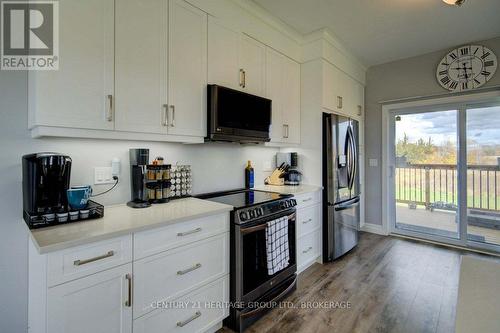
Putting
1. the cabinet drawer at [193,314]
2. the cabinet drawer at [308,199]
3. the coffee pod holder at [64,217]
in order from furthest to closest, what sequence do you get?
the cabinet drawer at [308,199] → the cabinet drawer at [193,314] → the coffee pod holder at [64,217]

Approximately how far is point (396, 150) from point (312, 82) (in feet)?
6.73

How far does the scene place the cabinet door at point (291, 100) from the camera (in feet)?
9.53

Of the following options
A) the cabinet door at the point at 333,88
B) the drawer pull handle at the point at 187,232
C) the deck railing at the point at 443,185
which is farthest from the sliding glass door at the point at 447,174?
the drawer pull handle at the point at 187,232

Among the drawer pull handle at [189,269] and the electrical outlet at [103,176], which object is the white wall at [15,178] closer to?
the electrical outlet at [103,176]

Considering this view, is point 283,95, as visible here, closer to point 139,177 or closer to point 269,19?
point 269,19

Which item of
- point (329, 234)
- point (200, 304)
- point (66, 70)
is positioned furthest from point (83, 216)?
point (329, 234)

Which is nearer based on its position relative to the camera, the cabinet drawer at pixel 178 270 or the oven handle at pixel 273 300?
the cabinet drawer at pixel 178 270

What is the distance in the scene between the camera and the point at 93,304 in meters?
1.13

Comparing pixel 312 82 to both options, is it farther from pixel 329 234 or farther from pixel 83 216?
pixel 83 216

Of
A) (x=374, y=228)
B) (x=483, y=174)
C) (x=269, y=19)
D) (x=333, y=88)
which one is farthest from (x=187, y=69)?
(x=483, y=174)

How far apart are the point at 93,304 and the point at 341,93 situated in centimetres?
351

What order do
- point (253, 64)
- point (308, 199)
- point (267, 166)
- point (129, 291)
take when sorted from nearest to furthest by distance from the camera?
point (129, 291) < point (253, 64) < point (308, 199) < point (267, 166)

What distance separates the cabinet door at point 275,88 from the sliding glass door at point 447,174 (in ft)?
7.60

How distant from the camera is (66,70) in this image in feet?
4.34
